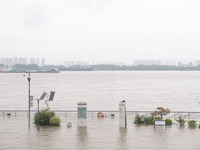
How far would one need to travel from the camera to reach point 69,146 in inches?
827

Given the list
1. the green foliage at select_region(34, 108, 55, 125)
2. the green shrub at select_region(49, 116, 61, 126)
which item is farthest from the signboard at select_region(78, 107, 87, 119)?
the green foliage at select_region(34, 108, 55, 125)

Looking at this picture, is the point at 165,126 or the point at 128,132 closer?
the point at 128,132

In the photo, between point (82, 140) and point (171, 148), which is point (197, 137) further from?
point (82, 140)

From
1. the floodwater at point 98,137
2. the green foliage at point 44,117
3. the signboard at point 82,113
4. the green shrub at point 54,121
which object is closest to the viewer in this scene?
the floodwater at point 98,137

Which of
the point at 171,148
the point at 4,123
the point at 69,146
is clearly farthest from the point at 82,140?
the point at 4,123

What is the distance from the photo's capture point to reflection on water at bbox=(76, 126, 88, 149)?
21312 mm

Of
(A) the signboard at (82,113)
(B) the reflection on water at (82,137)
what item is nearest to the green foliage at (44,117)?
(A) the signboard at (82,113)

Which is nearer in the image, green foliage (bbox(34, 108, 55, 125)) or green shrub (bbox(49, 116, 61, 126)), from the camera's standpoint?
green shrub (bbox(49, 116, 61, 126))

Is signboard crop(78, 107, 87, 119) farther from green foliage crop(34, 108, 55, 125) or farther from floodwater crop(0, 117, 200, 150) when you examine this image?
green foliage crop(34, 108, 55, 125)

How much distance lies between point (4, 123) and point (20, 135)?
6.54m

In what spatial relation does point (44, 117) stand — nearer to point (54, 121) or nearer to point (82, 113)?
point (54, 121)

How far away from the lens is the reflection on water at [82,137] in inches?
839

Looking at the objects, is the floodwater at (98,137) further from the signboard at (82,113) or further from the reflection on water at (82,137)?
the signboard at (82,113)

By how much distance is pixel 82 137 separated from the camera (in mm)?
23969
